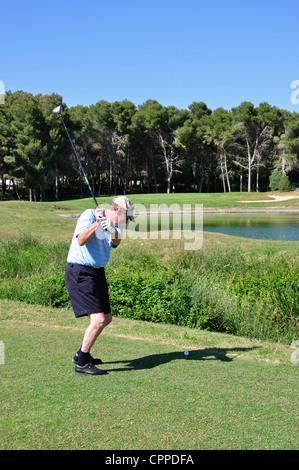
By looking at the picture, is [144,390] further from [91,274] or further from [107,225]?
[107,225]

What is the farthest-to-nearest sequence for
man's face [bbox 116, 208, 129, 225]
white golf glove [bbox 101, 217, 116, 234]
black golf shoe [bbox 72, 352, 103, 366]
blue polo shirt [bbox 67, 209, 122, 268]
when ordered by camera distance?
black golf shoe [bbox 72, 352, 103, 366]
man's face [bbox 116, 208, 129, 225]
blue polo shirt [bbox 67, 209, 122, 268]
white golf glove [bbox 101, 217, 116, 234]

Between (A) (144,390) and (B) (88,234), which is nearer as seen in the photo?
(A) (144,390)

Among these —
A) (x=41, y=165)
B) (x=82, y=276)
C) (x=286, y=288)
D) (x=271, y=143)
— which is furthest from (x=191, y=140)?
(x=82, y=276)

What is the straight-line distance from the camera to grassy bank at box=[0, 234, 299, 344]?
27.8 feet

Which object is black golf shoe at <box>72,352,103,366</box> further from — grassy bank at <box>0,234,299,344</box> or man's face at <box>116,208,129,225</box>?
grassy bank at <box>0,234,299,344</box>

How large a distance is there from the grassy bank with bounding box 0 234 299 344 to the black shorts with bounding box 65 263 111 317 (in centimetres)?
387

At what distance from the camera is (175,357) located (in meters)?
5.66

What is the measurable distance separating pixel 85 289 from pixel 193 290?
4.36 metres

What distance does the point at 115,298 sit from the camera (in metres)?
9.30

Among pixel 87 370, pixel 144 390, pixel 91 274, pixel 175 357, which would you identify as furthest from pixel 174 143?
pixel 144 390

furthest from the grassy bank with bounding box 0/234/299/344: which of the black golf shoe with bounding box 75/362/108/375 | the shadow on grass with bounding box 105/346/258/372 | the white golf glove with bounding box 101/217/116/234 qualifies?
the white golf glove with bounding box 101/217/116/234

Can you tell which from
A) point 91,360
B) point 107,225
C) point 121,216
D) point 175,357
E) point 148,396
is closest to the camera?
point 148,396

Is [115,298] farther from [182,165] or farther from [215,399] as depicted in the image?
[182,165]

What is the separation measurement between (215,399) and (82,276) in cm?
186
